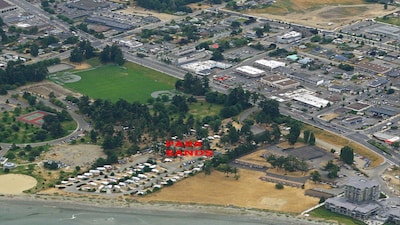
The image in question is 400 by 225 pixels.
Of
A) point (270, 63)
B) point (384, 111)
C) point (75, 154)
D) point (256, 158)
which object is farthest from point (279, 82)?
point (75, 154)

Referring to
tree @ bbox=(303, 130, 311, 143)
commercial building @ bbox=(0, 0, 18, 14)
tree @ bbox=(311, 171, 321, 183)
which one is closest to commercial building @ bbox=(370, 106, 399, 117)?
tree @ bbox=(303, 130, 311, 143)

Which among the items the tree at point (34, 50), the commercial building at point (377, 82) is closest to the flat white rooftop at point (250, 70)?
the commercial building at point (377, 82)

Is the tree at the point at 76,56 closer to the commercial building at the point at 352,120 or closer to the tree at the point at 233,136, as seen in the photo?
the tree at the point at 233,136

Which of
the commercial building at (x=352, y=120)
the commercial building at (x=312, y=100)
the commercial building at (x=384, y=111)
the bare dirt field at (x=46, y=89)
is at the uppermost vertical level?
the commercial building at (x=384, y=111)

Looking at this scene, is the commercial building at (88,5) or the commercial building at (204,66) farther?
the commercial building at (88,5)

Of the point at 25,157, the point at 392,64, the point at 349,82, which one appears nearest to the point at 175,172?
the point at 25,157

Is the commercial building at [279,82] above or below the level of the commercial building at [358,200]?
below
